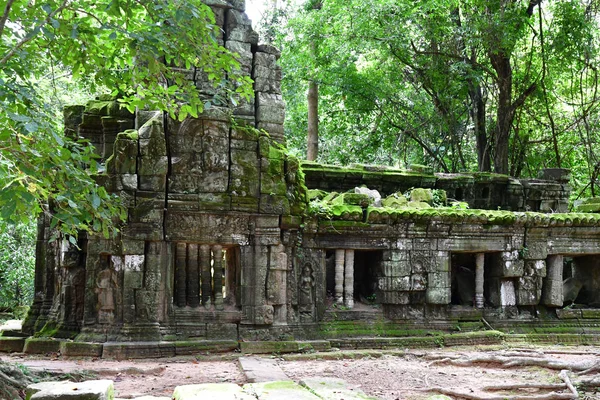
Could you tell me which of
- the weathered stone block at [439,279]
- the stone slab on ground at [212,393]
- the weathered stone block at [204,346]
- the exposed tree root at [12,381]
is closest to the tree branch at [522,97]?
the weathered stone block at [439,279]

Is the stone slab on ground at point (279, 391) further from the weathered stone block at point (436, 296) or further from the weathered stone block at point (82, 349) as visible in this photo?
the weathered stone block at point (436, 296)

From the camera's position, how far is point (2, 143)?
6355 mm

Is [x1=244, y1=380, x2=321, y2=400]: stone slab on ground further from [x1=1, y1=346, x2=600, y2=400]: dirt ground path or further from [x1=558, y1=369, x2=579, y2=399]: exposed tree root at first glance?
[x1=558, y1=369, x2=579, y2=399]: exposed tree root

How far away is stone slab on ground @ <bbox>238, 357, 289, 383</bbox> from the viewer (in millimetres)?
8055

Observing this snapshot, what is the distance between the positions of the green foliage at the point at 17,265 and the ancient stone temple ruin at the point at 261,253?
5603 millimetres

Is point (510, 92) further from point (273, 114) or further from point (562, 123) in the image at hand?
point (273, 114)

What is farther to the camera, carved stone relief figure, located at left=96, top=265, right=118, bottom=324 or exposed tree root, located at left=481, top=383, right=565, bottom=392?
carved stone relief figure, located at left=96, top=265, right=118, bottom=324

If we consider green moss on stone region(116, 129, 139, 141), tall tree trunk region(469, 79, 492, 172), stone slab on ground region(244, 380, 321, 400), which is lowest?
stone slab on ground region(244, 380, 321, 400)

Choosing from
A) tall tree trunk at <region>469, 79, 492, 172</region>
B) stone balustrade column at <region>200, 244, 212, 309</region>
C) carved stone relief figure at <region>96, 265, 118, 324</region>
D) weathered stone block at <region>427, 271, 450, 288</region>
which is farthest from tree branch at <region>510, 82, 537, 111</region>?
carved stone relief figure at <region>96, 265, 118, 324</region>

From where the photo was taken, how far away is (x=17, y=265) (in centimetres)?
1691

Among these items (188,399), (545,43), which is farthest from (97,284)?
(545,43)

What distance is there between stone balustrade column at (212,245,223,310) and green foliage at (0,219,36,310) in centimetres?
806

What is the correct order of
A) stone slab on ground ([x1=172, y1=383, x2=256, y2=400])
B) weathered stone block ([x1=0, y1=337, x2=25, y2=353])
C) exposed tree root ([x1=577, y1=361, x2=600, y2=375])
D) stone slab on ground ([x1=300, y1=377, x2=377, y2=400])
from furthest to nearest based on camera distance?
weathered stone block ([x1=0, y1=337, x2=25, y2=353]) < exposed tree root ([x1=577, y1=361, x2=600, y2=375]) < stone slab on ground ([x1=300, y1=377, x2=377, y2=400]) < stone slab on ground ([x1=172, y1=383, x2=256, y2=400])

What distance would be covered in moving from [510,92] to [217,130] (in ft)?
34.8
